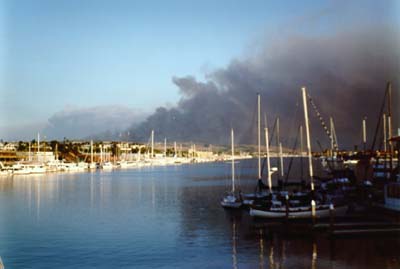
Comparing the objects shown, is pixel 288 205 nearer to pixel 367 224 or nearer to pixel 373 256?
pixel 367 224

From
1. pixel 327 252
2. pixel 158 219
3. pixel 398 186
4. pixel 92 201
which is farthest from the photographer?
pixel 92 201

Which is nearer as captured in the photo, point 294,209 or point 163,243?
point 163,243

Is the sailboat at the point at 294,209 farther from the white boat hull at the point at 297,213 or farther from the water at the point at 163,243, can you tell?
the water at the point at 163,243

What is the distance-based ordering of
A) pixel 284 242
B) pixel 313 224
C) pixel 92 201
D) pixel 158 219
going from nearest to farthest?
1. pixel 284 242
2. pixel 313 224
3. pixel 158 219
4. pixel 92 201

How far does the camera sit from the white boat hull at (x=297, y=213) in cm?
3856

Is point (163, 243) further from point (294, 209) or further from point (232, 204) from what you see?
point (232, 204)

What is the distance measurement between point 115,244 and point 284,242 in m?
11.7

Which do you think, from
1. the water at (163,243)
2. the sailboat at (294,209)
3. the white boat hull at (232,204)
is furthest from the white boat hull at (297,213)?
the white boat hull at (232,204)

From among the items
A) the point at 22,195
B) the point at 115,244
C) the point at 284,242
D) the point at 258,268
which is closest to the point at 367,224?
the point at 284,242

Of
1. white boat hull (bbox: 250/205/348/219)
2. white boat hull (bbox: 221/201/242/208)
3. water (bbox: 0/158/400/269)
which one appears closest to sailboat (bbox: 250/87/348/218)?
white boat hull (bbox: 250/205/348/219)

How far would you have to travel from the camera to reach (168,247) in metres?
32.5

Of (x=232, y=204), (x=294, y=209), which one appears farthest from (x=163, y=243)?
(x=232, y=204)

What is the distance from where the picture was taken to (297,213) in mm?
38562

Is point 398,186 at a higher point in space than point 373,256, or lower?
higher
